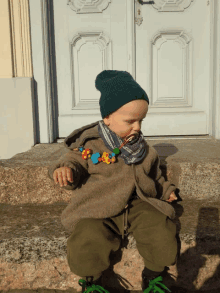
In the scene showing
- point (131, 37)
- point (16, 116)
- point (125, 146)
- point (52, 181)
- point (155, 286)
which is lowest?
point (155, 286)

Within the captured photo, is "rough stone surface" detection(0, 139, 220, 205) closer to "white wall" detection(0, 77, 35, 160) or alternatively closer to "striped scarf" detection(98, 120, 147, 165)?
"striped scarf" detection(98, 120, 147, 165)

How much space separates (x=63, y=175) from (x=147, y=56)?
1.96m

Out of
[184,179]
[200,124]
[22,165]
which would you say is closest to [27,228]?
[22,165]

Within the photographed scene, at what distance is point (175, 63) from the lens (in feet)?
9.98

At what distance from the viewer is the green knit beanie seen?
153 cm

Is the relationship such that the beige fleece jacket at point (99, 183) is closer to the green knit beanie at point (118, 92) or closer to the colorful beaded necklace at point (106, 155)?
the colorful beaded necklace at point (106, 155)

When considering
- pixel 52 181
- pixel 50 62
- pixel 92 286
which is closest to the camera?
pixel 92 286

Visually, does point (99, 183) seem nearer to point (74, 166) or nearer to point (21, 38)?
point (74, 166)

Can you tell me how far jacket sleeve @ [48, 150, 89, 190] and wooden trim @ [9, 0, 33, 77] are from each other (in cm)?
153

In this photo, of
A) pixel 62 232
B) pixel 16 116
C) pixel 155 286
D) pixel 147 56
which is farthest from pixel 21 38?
pixel 155 286

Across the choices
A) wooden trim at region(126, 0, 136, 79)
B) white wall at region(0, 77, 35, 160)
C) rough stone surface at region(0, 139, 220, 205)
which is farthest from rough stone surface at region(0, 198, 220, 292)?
wooden trim at region(126, 0, 136, 79)

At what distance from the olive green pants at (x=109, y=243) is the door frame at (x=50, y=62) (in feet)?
5.39

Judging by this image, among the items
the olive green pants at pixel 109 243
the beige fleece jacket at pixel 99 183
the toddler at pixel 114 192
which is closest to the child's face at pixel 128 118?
the toddler at pixel 114 192

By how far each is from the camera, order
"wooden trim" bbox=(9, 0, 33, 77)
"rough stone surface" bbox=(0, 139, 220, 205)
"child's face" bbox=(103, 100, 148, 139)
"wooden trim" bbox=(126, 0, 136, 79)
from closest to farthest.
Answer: "child's face" bbox=(103, 100, 148, 139)
"rough stone surface" bbox=(0, 139, 220, 205)
"wooden trim" bbox=(9, 0, 33, 77)
"wooden trim" bbox=(126, 0, 136, 79)
